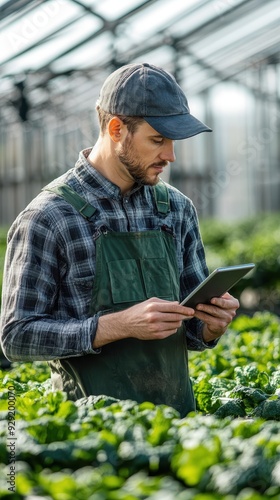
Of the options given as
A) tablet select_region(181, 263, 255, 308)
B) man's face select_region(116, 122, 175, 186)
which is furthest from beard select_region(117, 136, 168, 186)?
tablet select_region(181, 263, 255, 308)

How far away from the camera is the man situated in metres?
3.03

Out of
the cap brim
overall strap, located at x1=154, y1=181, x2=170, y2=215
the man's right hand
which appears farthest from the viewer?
overall strap, located at x1=154, y1=181, x2=170, y2=215

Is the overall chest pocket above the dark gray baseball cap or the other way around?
the other way around

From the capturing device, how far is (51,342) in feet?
9.91

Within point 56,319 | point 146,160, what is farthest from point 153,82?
point 56,319

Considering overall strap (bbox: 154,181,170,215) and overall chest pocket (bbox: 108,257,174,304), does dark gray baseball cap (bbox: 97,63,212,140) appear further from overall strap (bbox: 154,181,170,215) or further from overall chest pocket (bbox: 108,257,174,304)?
overall chest pocket (bbox: 108,257,174,304)

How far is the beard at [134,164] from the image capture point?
3080 millimetres

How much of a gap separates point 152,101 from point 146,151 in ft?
0.56

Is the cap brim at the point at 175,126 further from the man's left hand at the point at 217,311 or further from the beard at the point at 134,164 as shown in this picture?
the man's left hand at the point at 217,311

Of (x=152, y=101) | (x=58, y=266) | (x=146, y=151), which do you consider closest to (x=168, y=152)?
(x=146, y=151)

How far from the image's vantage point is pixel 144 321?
288 centimetres

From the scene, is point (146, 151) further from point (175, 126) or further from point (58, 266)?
point (58, 266)

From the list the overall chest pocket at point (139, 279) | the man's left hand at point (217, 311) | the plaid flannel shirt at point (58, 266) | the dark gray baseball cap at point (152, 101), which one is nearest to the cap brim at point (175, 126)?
the dark gray baseball cap at point (152, 101)

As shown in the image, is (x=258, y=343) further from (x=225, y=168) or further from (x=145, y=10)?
(x=225, y=168)
